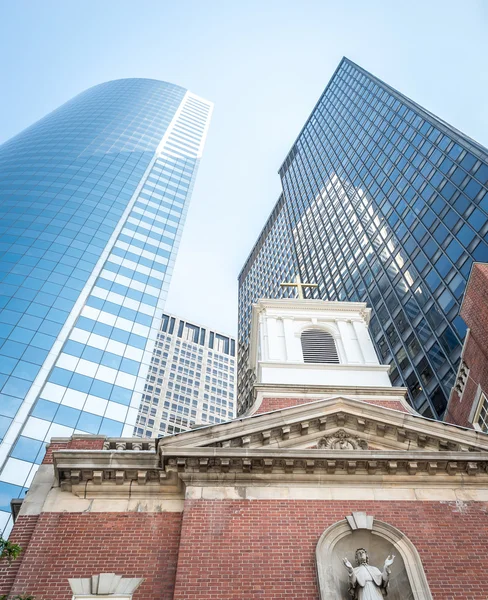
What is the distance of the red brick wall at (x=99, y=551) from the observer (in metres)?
12.7

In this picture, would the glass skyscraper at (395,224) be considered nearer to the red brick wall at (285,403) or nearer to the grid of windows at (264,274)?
the grid of windows at (264,274)

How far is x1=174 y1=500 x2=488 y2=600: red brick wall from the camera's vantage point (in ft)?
41.0

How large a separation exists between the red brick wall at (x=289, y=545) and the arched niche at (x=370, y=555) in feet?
0.68

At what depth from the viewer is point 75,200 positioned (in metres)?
59.0

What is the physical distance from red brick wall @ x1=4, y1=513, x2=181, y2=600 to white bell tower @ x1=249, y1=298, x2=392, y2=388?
8.32 metres

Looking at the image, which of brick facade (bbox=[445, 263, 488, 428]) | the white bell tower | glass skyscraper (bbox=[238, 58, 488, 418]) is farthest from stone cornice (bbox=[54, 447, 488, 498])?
glass skyscraper (bbox=[238, 58, 488, 418])

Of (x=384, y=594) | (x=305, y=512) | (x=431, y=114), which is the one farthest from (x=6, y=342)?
(x=431, y=114)

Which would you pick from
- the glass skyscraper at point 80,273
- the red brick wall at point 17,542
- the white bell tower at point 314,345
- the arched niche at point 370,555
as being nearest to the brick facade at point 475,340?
the white bell tower at point 314,345

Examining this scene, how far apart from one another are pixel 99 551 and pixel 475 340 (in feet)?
55.8

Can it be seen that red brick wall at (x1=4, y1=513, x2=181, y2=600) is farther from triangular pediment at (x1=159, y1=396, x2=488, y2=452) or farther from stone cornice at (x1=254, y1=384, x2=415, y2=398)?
stone cornice at (x1=254, y1=384, x2=415, y2=398)

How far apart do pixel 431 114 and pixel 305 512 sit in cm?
5621

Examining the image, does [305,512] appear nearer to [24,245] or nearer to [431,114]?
[24,245]

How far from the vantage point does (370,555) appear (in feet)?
45.9

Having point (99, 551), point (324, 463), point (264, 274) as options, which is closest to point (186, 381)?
point (264, 274)
